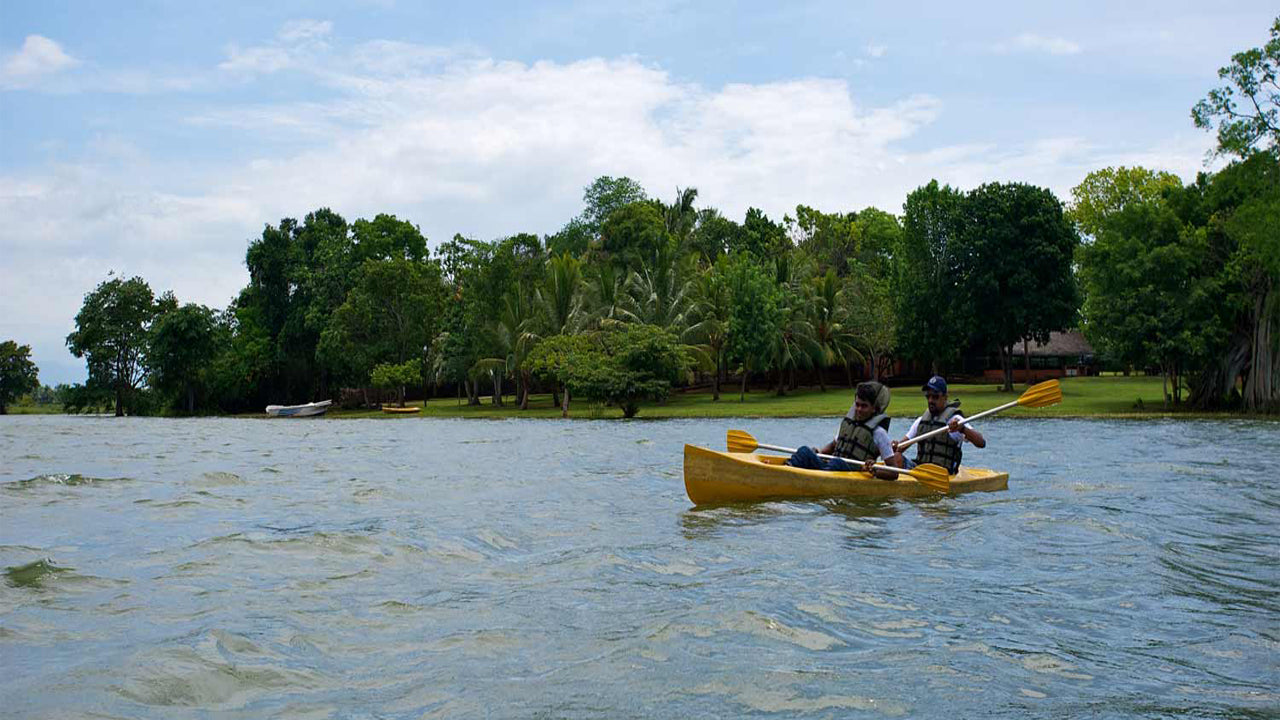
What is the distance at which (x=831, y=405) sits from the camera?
4022 centimetres

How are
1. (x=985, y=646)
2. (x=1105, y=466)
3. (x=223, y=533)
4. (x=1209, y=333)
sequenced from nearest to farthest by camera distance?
1. (x=985, y=646)
2. (x=223, y=533)
3. (x=1105, y=466)
4. (x=1209, y=333)

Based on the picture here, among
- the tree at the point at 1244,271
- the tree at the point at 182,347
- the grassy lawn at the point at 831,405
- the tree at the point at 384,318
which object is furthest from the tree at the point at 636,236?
the tree at the point at 1244,271

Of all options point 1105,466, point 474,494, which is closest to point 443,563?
point 474,494

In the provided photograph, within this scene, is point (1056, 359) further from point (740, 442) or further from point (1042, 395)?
point (740, 442)

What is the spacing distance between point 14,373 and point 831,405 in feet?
161

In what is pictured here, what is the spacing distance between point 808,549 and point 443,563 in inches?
121

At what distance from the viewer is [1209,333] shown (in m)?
31.2

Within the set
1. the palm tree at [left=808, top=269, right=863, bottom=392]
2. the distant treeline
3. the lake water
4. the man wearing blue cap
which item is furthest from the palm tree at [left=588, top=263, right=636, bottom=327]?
the man wearing blue cap

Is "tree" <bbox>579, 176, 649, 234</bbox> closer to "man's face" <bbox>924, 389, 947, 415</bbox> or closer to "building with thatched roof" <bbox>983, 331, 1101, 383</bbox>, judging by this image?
"building with thatched roof" <bbox>983, 331, 1101, 383</bbox>

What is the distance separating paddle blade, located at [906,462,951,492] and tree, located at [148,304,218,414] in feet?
154

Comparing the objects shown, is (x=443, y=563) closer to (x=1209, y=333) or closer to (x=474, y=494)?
(x=474, y=494)

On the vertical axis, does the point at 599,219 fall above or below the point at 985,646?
above

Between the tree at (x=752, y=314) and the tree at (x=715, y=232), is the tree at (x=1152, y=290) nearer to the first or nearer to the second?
the tree at (x=752, y=314)

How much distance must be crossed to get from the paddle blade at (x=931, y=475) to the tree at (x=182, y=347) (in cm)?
4682
